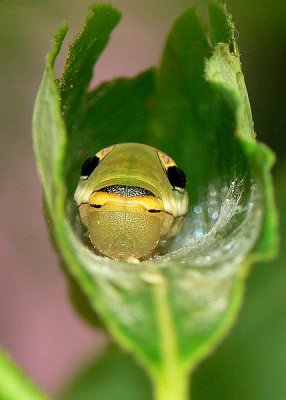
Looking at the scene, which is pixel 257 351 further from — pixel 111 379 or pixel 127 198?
pixel 127 198

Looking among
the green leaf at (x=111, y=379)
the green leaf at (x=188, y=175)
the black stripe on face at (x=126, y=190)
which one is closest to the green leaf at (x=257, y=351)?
the green leaf at (x=111, y=379)

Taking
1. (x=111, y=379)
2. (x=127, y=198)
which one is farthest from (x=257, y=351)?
(x=127, y=198)

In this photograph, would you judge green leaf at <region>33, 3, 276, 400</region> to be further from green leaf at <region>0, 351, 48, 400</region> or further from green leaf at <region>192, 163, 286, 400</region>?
green leaf at <region>192, 163, 286, 400</region>

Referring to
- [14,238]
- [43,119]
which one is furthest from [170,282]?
[14,238]

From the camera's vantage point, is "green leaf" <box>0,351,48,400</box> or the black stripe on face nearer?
"green leaf" <box>0,351,48,400</box>

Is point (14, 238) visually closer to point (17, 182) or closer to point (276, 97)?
point (17, 182)

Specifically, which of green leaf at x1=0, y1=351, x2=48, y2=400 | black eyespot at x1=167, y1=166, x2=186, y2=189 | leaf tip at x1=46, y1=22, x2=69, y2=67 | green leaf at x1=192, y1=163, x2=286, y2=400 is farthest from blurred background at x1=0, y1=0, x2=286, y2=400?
green leaf at x1=0, y1=351, x2=48, y2=400

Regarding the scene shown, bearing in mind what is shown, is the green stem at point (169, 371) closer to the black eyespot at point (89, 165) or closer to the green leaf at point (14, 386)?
the green leaf at point (14, 386)
